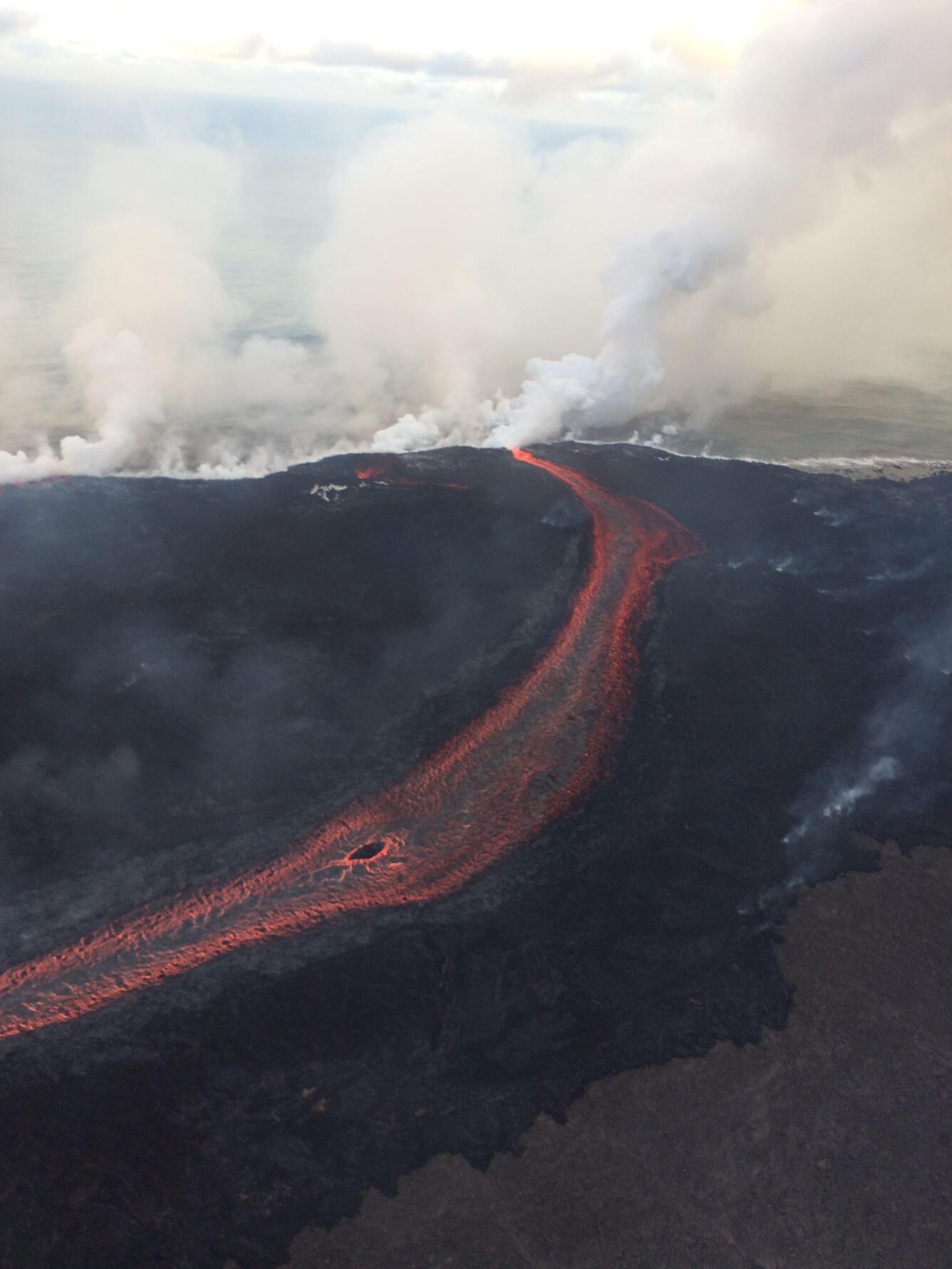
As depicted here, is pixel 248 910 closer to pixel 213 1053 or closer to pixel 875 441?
pixel 213 1053

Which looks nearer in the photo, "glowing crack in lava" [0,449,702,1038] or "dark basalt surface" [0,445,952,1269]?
Answer: "dark basalt surface" [0,445,952,1269]

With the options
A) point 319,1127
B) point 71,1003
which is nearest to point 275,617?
point 71,1003

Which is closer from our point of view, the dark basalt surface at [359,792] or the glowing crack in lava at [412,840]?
the dark basalt surface at [359,792]

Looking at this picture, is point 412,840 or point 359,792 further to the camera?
point 359,792

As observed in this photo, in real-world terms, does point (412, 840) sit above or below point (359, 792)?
below
